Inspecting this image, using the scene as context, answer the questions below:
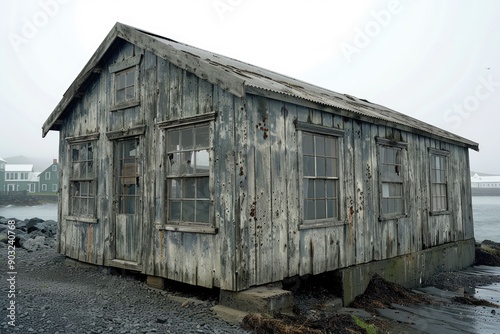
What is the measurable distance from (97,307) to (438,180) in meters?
10.0

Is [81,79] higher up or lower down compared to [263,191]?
higher up

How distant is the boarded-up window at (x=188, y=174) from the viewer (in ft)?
21.4

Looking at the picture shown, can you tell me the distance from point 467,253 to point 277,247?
9.83 m

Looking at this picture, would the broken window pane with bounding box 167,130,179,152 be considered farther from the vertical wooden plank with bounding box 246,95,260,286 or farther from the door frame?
the vertical wooden plank with bounding box 246,95,260,286

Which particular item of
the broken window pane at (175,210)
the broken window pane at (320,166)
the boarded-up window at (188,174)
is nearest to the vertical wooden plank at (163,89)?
the boarded-up window at (188,174)

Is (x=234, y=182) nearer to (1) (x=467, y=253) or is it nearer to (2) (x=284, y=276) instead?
(2) (x=284, y=276)

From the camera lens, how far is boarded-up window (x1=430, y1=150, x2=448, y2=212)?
37.6ft

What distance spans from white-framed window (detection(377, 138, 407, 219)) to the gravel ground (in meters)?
5.01

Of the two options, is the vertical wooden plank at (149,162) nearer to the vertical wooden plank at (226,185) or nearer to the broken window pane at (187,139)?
the broken window pane at (187,139)

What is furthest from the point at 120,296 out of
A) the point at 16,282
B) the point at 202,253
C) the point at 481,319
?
the point at 481,319

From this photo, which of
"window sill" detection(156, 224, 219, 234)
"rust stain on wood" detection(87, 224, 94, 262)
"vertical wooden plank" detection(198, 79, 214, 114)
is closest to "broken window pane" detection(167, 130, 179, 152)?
"vertical wooden plank" detection(198, 79, 214, 114)

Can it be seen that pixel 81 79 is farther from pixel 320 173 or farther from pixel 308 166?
pixel 320 173

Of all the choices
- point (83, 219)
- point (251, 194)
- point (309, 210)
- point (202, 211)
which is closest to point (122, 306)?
point (202, 211)

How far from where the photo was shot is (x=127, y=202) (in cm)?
821
